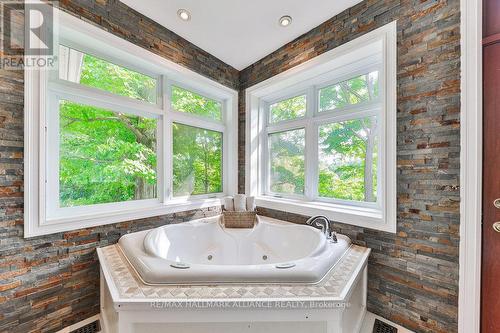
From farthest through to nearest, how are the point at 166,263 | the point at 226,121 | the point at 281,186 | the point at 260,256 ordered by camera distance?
the point at 226,121 → the point at 281,186 → the point at 260,256 → the point at 166,263

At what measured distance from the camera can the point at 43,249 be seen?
1.40m

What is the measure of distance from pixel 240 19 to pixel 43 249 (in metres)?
2.42

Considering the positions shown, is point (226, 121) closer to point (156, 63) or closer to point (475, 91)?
point (156, 63)

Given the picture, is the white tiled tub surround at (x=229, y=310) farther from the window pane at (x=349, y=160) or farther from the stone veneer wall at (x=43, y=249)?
the window pane at (x=349, y=160)

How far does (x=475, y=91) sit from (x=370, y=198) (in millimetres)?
1037

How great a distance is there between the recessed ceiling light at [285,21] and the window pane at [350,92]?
2.53 feet

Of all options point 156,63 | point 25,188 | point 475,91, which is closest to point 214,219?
point 25,188

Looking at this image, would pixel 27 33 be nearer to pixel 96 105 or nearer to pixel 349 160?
pixel 96 105

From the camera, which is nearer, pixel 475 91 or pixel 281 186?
pixel 475 91

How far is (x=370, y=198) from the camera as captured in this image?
6.27 feet

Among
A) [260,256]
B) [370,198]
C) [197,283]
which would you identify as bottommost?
[260,256]

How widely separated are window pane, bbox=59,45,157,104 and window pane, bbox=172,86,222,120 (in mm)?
247

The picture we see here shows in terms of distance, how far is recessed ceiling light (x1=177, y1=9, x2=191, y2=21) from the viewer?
185cm

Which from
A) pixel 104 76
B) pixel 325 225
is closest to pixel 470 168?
pixel 325 225
